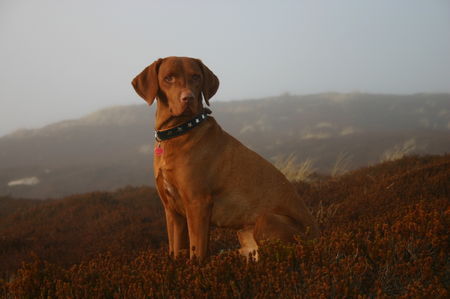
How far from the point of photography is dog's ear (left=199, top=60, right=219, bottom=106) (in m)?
3.45

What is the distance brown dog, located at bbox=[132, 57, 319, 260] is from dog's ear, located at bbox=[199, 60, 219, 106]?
6 centimetres

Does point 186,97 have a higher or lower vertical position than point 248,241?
higher

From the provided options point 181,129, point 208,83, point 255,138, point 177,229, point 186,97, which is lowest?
point 255,138

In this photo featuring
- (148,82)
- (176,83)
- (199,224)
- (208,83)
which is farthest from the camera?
(208,83)

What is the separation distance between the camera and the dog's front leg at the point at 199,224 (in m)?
2.99

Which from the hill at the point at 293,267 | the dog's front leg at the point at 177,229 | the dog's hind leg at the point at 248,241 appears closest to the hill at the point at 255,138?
the hill at the point at 293,267

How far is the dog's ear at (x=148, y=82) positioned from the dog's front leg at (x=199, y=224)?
3.35ft

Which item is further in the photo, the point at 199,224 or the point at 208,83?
the point at 208,83

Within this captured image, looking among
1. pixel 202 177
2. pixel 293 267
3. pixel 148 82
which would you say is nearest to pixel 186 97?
pixel 148 82

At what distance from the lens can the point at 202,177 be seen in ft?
10.1

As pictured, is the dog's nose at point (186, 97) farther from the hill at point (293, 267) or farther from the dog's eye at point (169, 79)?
the hill at point (293, 267)

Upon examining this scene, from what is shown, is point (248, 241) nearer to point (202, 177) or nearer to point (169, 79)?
point (202, 177)

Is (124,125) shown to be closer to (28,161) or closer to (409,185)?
(28,161)

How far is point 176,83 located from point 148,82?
0.29 metres
